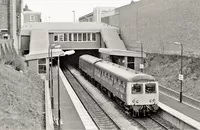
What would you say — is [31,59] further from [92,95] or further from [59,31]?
[59,31]

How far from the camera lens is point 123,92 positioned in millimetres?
20766

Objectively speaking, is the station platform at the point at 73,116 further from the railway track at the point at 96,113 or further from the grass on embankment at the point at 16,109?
the grass on embankment at the point at 16,109

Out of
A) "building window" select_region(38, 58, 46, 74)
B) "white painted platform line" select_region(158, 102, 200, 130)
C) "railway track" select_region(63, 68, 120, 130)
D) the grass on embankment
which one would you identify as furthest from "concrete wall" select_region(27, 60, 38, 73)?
"white painted platform line" select_region(158, 102, 200, 130)

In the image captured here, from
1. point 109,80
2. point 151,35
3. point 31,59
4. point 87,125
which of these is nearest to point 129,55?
point 151,35

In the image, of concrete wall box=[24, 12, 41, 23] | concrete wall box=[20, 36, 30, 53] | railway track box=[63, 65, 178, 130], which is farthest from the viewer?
concrete wall box=[24, 12, 41, 23]

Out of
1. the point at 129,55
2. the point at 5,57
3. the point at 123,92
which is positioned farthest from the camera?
the point at 129,55

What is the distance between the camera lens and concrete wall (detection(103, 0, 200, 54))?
30.3 m

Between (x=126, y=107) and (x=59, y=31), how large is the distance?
33012mm

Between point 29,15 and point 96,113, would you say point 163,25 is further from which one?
point 29,15

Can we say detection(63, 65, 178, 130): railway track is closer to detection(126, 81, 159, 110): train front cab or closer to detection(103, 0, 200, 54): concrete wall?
detection(126, 81, 159, 110): train front cab

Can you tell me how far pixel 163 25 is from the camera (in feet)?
121

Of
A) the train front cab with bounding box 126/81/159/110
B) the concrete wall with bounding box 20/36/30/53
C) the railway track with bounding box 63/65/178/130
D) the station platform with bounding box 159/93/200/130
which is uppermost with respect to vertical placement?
the concrete wall with bounding box 20/36/30/53

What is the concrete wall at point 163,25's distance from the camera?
30.3m

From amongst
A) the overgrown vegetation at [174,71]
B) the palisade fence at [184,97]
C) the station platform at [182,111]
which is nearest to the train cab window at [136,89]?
the station platform at [182,111]
